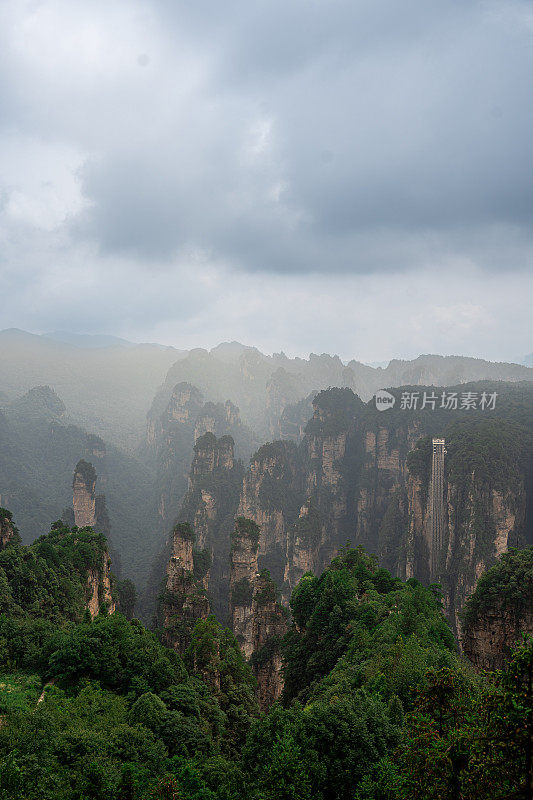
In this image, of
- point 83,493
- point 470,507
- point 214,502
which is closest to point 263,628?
point 470,507

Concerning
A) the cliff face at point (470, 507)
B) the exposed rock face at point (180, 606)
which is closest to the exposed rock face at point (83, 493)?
the exposed rock face at point (180, 606)

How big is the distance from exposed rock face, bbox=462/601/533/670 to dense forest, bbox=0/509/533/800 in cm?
93

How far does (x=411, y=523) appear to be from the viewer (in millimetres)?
67312

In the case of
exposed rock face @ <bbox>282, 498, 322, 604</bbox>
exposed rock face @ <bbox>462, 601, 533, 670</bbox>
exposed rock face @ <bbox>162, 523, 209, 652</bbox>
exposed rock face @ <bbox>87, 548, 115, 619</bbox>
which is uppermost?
exposed rock face @ <bbox>462, 601, 533, 670</bbox>

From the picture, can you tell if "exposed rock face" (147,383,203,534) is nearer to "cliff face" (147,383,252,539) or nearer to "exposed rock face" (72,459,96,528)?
"cliff face" (147,383,252,539)

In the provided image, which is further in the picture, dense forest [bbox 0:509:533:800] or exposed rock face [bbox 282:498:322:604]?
exposed rock face [bbox 282:498:322:604]

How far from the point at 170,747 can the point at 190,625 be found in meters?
22.7

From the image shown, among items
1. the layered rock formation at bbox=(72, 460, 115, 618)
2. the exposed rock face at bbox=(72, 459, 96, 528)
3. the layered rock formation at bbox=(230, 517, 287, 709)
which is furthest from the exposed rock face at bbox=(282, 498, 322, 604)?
the exposed rock face at bbox=(72, 459, 96, 528)

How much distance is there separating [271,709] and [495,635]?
18.5m

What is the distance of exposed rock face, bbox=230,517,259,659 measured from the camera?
51125mm

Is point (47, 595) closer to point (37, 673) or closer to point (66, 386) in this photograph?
point (37, 673)

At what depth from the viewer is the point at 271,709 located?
14820 millimetres

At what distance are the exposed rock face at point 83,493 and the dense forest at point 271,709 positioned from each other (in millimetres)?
46823

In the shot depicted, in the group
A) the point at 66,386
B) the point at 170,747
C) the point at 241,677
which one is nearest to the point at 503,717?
the point at 170,747
